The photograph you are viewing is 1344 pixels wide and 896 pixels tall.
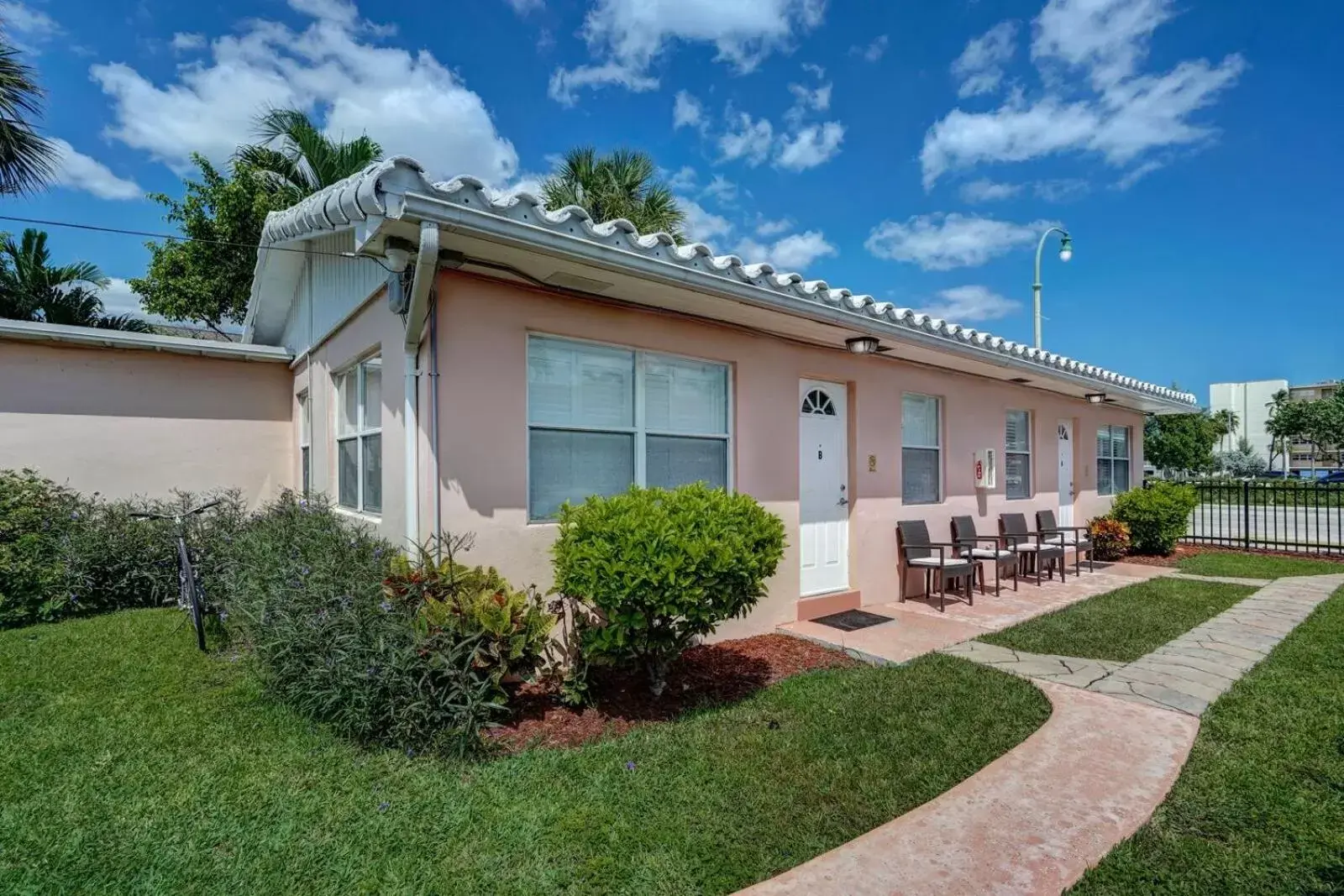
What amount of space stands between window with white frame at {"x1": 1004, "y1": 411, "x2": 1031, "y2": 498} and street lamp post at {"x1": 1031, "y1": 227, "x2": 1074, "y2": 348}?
158 inches

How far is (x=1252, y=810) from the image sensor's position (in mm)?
2939

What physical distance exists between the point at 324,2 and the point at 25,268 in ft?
33.8

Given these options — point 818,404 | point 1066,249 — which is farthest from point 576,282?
point 1066,249

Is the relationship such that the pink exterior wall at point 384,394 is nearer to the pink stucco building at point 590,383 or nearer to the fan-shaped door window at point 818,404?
the pink stucco building at point 590,383

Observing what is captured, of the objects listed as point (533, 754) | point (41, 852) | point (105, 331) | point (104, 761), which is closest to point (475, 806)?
point (533, 754)

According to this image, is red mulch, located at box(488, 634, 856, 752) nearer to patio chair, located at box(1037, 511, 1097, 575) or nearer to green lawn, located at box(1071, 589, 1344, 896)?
green lawn, located at box(1071, 589, 1344, 896)

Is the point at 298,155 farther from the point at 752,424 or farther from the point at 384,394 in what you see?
the point at 752,424

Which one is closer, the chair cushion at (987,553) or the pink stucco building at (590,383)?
the pink stucco building at (590,383)

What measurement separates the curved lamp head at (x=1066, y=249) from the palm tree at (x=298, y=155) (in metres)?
14.5

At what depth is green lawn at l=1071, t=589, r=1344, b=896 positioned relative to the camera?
8.11ft

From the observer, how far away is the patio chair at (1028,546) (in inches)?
352

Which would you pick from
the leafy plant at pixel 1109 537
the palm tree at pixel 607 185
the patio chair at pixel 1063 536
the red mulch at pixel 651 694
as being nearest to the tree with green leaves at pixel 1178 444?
the leafy plant at pixel 1109 537

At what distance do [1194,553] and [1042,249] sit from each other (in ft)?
22.1

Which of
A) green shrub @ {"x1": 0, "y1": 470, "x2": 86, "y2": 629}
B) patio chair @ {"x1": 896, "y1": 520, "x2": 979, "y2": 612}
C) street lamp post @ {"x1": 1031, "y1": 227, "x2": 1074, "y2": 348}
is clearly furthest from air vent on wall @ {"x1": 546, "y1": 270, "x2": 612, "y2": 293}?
street lamp post @ {"x1": 1031, "y1": 227, "x2": 1074, "y2": 348}
